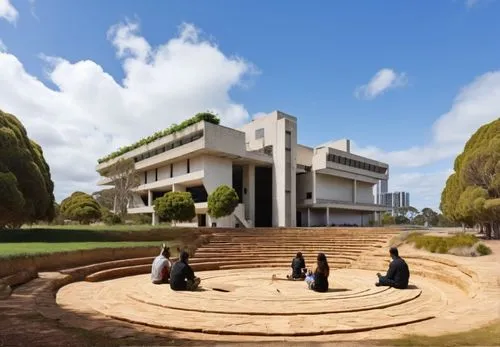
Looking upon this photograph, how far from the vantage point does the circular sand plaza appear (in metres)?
6.40

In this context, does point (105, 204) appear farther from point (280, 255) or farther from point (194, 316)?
point (194, 316)

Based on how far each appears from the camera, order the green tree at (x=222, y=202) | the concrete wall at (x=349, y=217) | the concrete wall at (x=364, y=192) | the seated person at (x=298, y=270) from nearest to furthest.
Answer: the seated person at (x=298, y=270) → the green tree at (x=222, y=202) → the concrete wall at (x=349, y=217) → the concrete wall at (x=364, y=192)

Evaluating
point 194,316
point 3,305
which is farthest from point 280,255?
point 3,305

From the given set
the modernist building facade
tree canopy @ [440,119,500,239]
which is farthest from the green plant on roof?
tree canopy @ [440,119,500,239]

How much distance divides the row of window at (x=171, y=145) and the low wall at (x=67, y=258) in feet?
76.6

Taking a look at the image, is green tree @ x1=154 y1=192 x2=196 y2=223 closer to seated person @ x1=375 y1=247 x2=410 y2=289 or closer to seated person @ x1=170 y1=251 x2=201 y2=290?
seated person @ x1=170 y1=251 x2=201 y2=290

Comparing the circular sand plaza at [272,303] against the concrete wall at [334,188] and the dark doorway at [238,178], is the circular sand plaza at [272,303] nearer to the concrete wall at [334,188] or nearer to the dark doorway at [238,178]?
the dark doorway at [238,178]

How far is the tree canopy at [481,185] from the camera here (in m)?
20.2

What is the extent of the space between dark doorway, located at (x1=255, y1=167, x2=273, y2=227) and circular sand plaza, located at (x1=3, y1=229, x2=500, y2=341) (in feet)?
102

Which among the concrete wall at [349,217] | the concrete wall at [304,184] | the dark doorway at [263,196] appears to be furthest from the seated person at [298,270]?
the concrete wall at [349,217]

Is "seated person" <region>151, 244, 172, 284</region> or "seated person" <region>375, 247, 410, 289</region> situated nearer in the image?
"seated person" <region>375, 247, 410, 289</region>

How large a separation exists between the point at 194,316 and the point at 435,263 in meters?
9.99

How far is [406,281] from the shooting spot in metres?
10.5

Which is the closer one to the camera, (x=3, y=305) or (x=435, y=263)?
(x=3, y=305)
